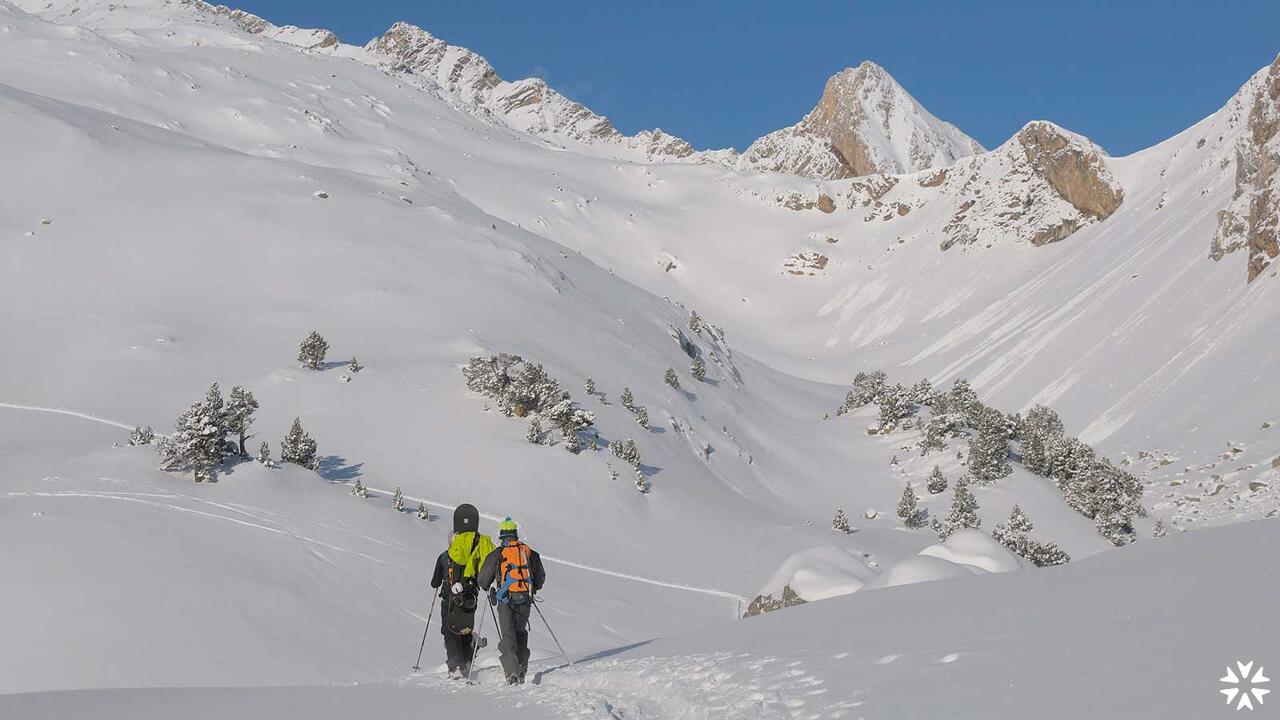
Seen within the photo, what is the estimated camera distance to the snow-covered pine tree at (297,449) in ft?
67.7

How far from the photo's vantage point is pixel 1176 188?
6925cm

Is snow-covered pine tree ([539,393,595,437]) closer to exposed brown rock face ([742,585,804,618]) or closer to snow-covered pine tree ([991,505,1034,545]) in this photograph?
snow-covered pine tree ([991,505,1034,545])

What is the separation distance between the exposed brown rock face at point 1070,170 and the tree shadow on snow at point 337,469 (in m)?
74.8

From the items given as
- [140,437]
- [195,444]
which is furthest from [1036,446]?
[140,437]

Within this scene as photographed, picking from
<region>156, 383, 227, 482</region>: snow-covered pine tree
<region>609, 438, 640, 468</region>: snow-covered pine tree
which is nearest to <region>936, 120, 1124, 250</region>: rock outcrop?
<region>609, 438, 640, 468</region>: snow-covered pine tree

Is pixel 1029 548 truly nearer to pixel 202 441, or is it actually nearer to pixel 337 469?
pixel 337 469

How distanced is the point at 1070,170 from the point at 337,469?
83.0 m

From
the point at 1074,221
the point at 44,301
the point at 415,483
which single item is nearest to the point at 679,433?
the point at 415,483

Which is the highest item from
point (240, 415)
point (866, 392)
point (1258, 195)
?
point (1258, 195)

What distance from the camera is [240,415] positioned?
20531 millimetres

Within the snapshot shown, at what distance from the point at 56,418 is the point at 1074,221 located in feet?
271

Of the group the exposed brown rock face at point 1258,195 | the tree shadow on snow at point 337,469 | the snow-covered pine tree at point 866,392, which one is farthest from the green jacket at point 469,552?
the exposed brown rock face at point 1258,195

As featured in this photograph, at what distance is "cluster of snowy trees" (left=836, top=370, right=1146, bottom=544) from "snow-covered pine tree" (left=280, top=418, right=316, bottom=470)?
23.7 meters

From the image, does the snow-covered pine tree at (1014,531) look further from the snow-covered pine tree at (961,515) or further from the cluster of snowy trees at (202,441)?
the cluster of snowy trees at (202,441)
